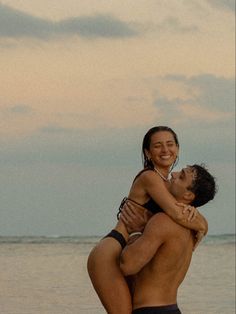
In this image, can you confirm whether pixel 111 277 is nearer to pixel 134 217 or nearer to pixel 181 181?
pixel 134 217

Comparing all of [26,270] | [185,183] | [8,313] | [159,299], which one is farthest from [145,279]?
[26,270]

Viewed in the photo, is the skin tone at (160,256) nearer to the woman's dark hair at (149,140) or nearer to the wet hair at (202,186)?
the wet hair at (202,186)

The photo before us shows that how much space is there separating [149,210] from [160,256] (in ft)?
1.01

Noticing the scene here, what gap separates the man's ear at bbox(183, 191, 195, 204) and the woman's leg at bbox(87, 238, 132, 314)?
0.40m

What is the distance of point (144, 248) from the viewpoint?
190 inches

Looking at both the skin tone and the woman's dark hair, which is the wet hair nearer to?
the skin tone

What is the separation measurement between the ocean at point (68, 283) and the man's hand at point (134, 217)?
4.48 metres

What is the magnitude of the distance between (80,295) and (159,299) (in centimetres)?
684

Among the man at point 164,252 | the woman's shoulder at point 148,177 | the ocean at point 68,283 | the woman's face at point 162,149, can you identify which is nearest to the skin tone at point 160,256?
the man at point 164,252

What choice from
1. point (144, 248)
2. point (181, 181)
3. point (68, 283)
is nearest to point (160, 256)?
point (144, 248)

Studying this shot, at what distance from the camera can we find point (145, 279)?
4.96m

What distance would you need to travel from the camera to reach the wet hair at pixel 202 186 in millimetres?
4832

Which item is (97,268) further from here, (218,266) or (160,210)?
(218,266)

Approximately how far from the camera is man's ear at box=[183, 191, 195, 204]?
192 inches
